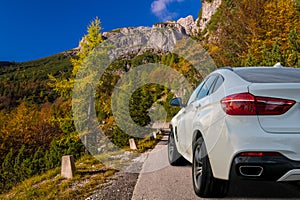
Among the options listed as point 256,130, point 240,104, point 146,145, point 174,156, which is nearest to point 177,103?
point 174,156

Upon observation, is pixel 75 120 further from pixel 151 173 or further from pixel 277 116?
pixel 277 116

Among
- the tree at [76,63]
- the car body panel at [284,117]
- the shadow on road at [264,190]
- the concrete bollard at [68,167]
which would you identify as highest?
the tree at [76,63]

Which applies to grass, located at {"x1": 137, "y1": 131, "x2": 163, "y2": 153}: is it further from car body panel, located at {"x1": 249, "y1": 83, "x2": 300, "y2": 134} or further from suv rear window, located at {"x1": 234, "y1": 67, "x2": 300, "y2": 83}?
car body panel, located at {"x1": 249, "y1": 83, "x2": 300, "y2": 134}

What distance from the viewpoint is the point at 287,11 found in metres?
28.0

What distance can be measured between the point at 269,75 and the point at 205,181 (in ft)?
4.57

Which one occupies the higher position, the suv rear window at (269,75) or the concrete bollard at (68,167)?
the suv rear window at (269,75)

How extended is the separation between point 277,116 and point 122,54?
1931 cm

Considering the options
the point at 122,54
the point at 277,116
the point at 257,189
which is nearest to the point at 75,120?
the point at 122,54

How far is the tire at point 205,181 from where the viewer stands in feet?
10.7

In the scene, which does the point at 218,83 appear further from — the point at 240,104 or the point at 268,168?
the point at 268,168

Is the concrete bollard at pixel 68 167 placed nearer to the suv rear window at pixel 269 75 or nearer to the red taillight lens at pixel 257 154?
the suv rear window at pixel 269 75

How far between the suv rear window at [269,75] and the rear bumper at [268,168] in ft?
2.74

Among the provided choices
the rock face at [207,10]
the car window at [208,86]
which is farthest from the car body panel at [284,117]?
the rock face at [207,10]

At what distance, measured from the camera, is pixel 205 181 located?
333 cm
